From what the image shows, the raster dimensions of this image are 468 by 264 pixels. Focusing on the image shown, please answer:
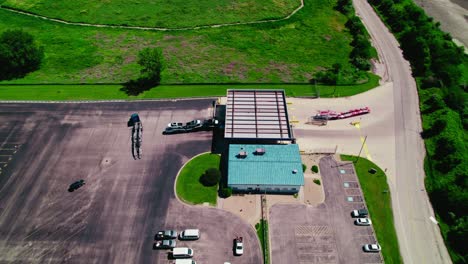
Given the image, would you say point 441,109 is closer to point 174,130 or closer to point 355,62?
point 355,62

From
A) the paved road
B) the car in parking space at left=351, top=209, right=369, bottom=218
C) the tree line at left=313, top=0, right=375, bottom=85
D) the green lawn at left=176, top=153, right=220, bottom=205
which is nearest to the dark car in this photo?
the green lawn at left=176, top=153, right=220, bottom=205

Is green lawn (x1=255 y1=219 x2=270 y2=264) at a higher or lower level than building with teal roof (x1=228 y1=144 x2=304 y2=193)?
lower

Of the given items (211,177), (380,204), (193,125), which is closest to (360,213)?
(380,204)

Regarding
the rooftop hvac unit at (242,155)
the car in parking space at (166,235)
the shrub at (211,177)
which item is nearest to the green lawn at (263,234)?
the shrub at (211,177)

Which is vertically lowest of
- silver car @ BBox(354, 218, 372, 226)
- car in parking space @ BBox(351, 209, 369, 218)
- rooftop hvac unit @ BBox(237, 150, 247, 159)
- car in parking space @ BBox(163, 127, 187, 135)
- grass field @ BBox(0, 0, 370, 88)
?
silver car @ BBox(354, 218, 372, 226)

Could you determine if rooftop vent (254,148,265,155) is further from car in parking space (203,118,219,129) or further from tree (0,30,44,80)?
tree (0,30,44,80)

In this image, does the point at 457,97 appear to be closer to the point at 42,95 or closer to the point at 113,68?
the point at 113,68

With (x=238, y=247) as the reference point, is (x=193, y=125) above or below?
above
